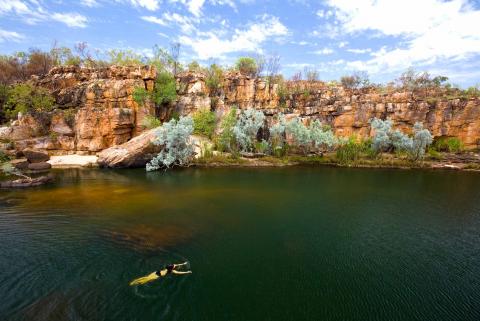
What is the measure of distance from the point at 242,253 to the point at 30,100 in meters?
55.6

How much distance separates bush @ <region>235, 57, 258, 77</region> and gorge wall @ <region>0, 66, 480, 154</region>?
915cm

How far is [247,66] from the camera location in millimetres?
74438

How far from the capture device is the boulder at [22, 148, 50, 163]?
4334 cm

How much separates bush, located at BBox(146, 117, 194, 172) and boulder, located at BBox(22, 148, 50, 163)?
1656cm

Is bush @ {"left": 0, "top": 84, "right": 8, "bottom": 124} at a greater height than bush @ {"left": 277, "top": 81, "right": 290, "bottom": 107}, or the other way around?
bush @ {"left": 277, "top": 81, "right": 290, "bottom": 107}

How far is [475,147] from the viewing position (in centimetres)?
5328

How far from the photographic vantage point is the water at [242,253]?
11.6 metres

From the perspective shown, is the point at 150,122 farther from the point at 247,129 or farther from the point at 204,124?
the point at 247,129

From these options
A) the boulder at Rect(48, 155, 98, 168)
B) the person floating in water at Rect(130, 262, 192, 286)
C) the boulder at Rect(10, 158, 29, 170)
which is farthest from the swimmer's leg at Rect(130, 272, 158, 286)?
the boulder at Rect(48, 155, 98, 168)

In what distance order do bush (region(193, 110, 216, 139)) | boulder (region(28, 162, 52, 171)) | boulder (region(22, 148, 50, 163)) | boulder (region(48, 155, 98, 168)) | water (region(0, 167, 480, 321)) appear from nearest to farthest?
water (region(0, 167, 480, 321)) < boulder (region(28, 162, 52, 171)) < boulder (region(22, 148, 50, 163)) < boulder (region(48, 155, 98, 168)) < bush (region(193, 110, 216, 139))

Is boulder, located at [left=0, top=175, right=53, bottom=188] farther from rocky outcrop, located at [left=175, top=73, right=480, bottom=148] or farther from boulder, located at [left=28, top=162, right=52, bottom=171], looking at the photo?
rocky outcrop, located at [left=175, top=73, right=480, bottom=148]

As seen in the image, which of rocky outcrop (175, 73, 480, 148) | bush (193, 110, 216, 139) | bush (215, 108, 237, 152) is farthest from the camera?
bush (193, 110, 216, 139)

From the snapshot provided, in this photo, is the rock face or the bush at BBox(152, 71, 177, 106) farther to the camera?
the bush at BBox(152, 71, 177, 106)

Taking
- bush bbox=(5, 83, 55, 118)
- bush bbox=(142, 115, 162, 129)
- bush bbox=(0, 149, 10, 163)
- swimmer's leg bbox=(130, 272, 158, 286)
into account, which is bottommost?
swimmer's leg bbox=(130, 272, 158, 286)
